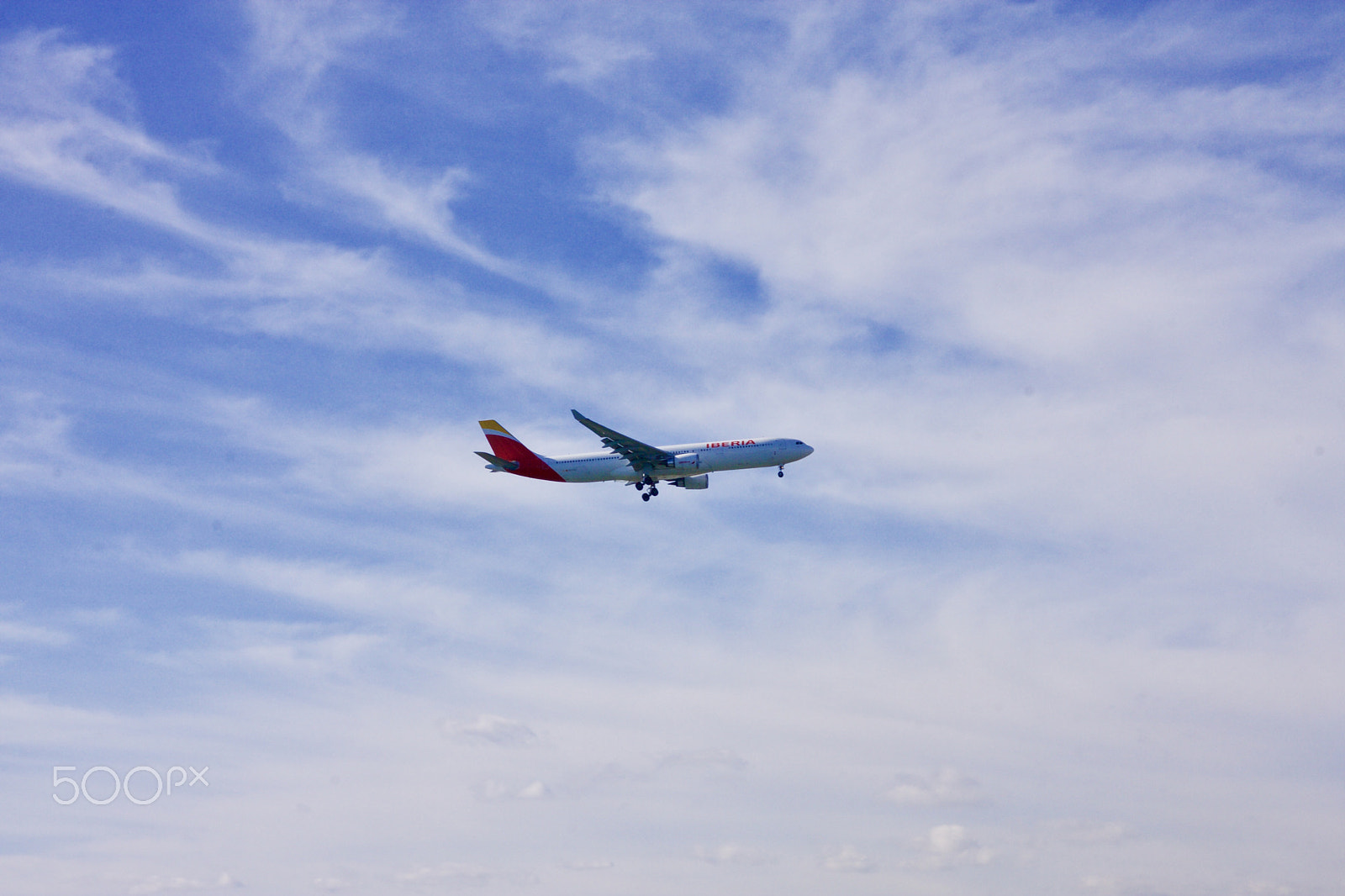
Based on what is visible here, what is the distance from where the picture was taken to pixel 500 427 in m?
154

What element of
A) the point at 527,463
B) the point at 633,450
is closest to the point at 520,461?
the point at 527,463

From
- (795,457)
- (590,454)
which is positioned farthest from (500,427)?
(795,457)

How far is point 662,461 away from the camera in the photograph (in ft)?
465

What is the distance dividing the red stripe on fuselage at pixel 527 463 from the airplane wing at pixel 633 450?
8.85m

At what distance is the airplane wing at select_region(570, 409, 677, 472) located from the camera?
140000 mm

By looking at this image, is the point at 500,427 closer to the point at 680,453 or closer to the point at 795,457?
the point at 680,453

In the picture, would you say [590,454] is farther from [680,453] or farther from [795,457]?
[795,457]

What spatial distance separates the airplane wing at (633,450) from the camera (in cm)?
14000

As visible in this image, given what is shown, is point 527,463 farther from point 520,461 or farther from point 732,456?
point 732,456

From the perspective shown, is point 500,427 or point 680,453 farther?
point 500,427

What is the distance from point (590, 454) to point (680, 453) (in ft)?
35.7

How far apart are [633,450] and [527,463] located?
13.5m

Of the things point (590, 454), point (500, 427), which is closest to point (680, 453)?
point (590, 454)

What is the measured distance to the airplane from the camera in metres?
142
